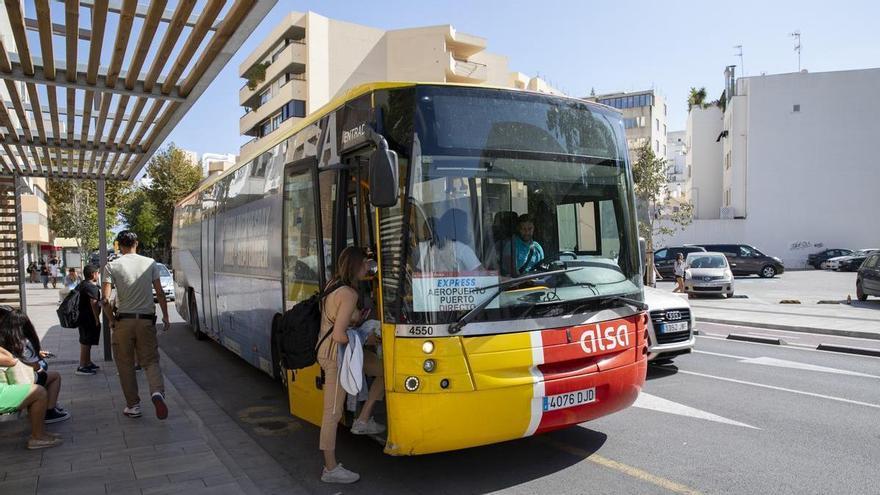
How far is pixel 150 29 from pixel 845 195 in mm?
47930

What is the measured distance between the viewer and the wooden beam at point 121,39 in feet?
16.7

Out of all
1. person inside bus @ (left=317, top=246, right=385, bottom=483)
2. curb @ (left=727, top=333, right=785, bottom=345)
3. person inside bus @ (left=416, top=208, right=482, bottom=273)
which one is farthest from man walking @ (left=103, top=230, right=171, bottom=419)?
curb @ (left=727, top=333, right=785, bottom=345)

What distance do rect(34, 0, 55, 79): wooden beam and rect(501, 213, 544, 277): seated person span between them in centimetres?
410

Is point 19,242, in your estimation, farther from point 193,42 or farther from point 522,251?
point 522,251

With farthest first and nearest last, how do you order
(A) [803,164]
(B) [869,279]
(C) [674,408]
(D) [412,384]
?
Result: (A) [803,164]
(B) [869,279]
(C) [674,408]
(D) [412,384]

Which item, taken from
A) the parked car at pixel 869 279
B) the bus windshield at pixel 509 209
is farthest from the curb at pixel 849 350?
the parked car at pixel 869 279

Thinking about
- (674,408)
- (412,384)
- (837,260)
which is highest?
(412,384)

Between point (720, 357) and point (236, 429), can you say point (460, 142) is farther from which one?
point (720, 357)

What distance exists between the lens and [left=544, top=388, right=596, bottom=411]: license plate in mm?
4820

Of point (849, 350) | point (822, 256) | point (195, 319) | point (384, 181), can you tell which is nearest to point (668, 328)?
point (849, 350)

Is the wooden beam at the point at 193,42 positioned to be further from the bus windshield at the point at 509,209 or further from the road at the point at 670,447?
the road at the point at 670,447

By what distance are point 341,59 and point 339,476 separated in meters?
49.7

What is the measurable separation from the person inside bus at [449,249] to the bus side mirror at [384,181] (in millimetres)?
428

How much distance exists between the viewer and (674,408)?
7078mm
